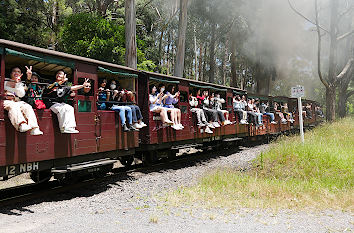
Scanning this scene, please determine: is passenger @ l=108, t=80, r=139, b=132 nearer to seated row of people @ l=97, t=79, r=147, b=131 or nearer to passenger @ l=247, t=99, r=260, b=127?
seated row of people @ l=97, t=79, r=147, b=131

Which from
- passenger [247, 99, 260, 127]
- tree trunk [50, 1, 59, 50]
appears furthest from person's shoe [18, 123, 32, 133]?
tree trunk [50, 1, 59, 50]

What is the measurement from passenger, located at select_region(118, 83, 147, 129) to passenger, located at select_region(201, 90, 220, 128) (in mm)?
3582

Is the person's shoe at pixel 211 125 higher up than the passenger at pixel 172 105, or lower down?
lower down

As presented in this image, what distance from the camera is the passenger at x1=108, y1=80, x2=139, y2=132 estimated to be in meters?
7.37

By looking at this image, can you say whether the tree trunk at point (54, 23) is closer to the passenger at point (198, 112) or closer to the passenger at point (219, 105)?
the passenger at point (219, 105)

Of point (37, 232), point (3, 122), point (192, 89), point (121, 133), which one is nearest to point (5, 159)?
point (3, 122)

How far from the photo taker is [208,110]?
440 inches

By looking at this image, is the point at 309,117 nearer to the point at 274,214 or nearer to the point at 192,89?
the point at 192,89

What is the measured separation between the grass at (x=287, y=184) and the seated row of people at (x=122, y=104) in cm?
226

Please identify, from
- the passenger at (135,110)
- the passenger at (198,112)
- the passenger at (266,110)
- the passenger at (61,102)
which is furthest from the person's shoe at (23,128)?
the passenger at (266,110)

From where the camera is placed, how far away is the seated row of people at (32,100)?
489 cm

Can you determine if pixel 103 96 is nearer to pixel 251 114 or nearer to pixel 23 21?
pixel 251 114

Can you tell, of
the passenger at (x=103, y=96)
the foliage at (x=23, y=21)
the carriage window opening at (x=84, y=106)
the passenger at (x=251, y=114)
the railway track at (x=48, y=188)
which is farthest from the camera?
the foliage at (x=23, y=21)

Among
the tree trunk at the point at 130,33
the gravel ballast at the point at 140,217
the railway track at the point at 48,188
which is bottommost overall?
the gravel ballast at the point at 140,217
